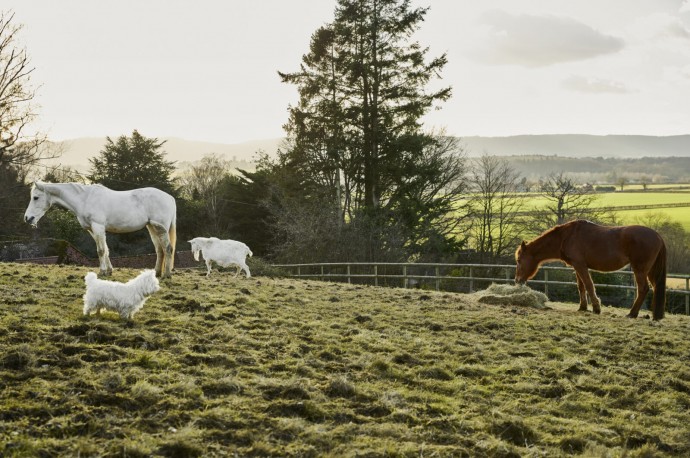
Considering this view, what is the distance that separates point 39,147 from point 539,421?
27.5 m

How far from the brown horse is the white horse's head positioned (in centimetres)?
1028

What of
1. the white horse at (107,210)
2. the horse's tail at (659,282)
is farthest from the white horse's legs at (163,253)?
the horse's tail at (659,282)

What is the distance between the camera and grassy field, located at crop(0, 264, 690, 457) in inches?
165

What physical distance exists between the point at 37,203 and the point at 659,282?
12.7 meters

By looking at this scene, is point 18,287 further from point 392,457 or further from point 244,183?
point 244,183

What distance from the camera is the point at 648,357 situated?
7.82m

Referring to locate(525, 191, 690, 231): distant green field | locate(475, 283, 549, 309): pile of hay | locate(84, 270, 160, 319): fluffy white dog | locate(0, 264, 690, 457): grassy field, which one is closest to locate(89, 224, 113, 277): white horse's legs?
locate(0, 264, 690, 457): grassy field

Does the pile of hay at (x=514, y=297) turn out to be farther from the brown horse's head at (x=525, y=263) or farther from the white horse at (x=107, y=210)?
the white horse at (x=107, y=210)

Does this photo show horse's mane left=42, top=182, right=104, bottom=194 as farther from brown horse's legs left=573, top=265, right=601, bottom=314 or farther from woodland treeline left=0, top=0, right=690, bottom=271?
woodland treeline left=0, top=0, right=690, bottom=271

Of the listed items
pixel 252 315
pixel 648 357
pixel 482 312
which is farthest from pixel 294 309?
pixel 648 357

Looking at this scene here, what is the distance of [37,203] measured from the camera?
11.4 m

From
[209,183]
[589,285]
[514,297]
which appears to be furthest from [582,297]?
[209,183]

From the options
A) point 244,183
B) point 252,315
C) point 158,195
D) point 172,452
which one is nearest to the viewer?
point 172,452

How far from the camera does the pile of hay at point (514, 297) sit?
1266cm
